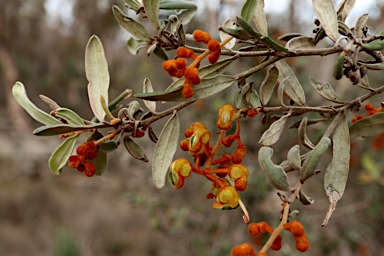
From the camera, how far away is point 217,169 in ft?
1.65

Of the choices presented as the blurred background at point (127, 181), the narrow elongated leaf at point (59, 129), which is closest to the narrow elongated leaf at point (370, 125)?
the narrow elongated leaf at point (59, 129)

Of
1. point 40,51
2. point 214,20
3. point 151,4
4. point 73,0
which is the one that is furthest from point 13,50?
point 151,4

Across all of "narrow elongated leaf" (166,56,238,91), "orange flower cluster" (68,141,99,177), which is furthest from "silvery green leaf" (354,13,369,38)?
"orange flower cluster" (68,141,99,177)

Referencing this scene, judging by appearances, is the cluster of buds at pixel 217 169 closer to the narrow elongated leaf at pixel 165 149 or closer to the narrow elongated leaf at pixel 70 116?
the narrow elongated leaf at pixel 165 149

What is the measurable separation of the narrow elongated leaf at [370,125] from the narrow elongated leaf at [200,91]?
0.69 feet

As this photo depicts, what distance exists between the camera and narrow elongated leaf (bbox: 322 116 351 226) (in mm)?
497

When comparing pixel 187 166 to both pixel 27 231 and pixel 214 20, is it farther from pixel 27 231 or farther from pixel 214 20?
pixel 27 231

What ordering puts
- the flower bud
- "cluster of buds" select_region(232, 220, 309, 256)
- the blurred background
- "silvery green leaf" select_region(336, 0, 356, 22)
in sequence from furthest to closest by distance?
1. the blurred background
2. "silvery green leaf" select_region(336, 0, 356, 22)
3. the flower bud
4. "cluster of buds" select_region(232, 220, 309, 256)

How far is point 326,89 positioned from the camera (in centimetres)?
61

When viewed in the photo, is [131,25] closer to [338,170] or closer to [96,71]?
[96,71]

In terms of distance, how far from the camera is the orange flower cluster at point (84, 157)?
543 millimetres

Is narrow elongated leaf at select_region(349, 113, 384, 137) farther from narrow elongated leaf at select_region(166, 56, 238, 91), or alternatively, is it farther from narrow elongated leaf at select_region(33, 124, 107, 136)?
narrow elongated leaf at select_region(33, 124, 107, 136)

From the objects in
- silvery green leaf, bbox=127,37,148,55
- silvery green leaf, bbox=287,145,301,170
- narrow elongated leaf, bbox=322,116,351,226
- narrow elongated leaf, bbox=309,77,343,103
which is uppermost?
silvery green leaf, bbox=127,37,148,55

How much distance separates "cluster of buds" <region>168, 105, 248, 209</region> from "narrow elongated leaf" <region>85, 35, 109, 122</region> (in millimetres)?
146
